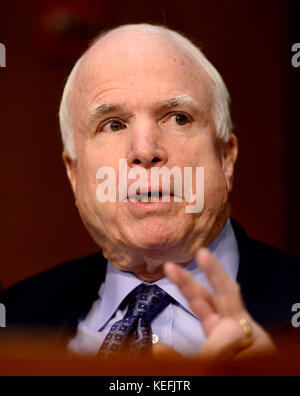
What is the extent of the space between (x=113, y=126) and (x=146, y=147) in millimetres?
133

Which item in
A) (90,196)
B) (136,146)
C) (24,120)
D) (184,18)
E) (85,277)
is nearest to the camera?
(136,146)

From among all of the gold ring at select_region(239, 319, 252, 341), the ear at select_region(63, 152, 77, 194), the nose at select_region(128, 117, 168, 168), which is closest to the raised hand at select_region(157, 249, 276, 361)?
the gold ring at select_region(239, 319, 252, 341)

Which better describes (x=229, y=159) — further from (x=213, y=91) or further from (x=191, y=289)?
(x=191, y=289)

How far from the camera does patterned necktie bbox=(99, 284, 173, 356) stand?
1.10 meters

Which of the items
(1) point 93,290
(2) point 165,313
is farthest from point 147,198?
(1) point 93,290

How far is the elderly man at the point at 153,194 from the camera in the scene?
1104 millimetres

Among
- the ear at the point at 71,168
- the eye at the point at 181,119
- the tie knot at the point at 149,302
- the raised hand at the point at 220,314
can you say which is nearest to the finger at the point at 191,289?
the raised hand at the point at 220,314

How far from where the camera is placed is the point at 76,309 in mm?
1285

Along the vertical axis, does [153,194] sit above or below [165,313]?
above

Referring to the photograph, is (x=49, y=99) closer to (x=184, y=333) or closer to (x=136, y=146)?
(x=136, y=146)

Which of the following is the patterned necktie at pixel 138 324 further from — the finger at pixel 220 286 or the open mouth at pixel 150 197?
the finger at pixel 220 286

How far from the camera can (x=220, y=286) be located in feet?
2.71
